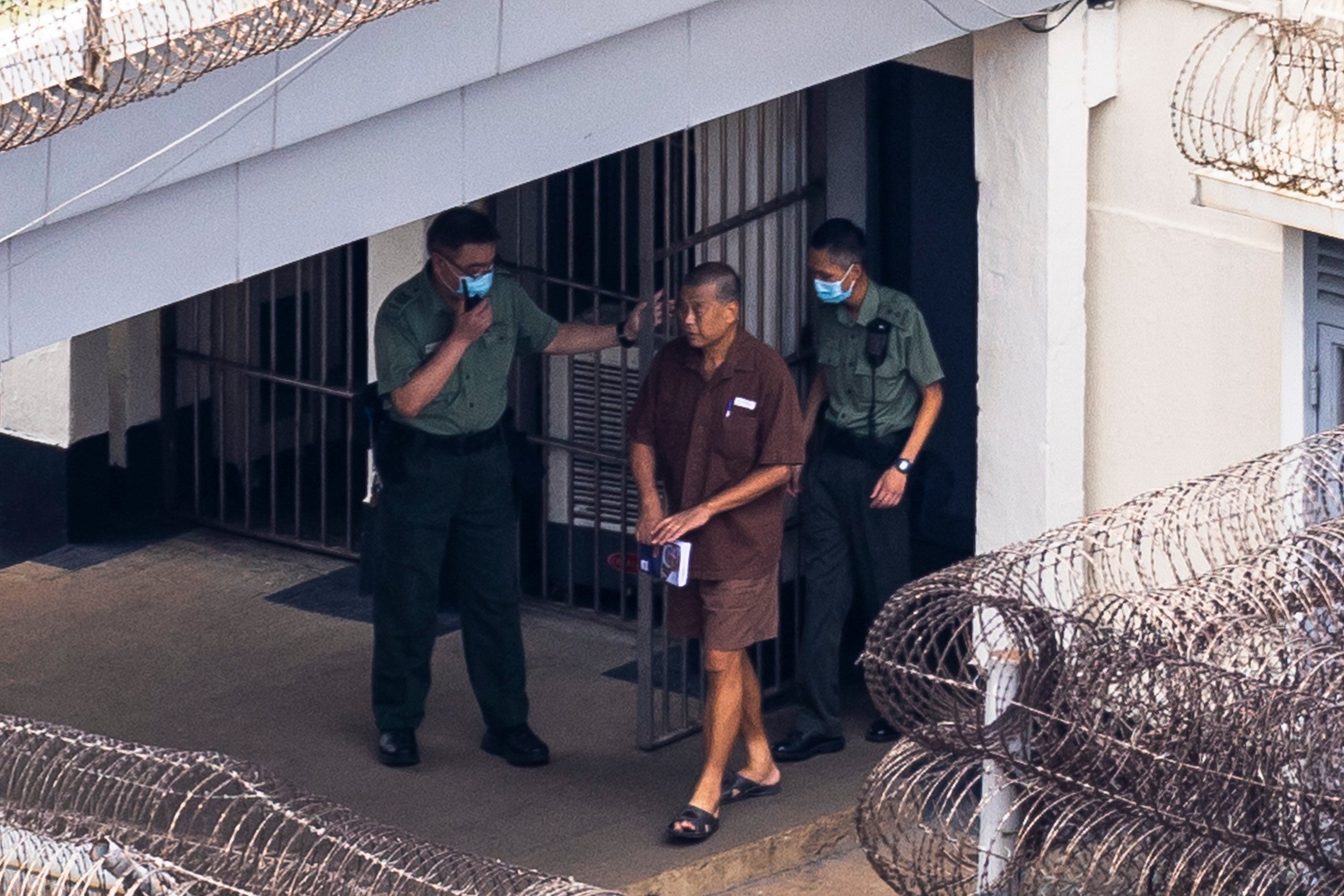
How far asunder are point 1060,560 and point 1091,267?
192 cm

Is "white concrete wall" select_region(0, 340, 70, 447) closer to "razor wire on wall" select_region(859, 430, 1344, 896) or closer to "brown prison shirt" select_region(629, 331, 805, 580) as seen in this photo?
"brown prison shirt" select_region(629, 331, 805, 580)

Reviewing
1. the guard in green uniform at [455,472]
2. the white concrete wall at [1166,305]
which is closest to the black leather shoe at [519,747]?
the guard in green uniform at [455,472]

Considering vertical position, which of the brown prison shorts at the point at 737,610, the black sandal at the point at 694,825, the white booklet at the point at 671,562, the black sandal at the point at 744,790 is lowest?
the black sandal at the point at 694,825

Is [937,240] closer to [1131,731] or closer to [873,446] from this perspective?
[873,446]

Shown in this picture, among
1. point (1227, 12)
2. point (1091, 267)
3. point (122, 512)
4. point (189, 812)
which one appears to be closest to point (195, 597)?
point (122, 512)

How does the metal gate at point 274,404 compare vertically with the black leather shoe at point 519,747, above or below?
above

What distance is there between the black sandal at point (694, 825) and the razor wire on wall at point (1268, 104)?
2300mm

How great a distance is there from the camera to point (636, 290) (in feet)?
29.7

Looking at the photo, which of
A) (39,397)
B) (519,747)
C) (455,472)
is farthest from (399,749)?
(39,397)

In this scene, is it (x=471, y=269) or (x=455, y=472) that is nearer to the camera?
(x=471, y=269)

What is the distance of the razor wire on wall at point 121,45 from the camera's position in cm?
536

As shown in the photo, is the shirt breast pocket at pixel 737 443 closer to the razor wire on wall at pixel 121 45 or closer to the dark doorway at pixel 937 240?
the dark doorway at pixel 937 240

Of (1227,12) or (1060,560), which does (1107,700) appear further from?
(1227,12)

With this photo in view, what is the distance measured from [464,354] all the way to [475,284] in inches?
9.9
